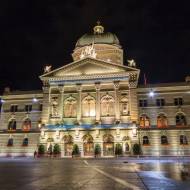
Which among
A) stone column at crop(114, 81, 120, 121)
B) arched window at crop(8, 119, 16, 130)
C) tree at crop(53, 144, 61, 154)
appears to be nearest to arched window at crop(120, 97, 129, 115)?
stone column at crop(114, 81, 120, 121)

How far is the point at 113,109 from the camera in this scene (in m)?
45.9

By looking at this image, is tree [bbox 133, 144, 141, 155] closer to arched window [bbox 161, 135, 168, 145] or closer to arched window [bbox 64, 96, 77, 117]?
arched window [bbox 161, 135, 168, 145]

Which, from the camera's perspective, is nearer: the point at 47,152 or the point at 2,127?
the point at 47,152

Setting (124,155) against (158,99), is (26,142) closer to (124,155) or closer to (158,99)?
(124,155)

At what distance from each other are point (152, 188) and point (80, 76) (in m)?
38.6

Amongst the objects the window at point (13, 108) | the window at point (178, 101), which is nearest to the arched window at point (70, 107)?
the window at point (13, 108)

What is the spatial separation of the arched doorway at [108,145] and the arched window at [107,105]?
4.31 metres

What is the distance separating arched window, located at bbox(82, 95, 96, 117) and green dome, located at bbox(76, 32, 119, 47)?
1759cm

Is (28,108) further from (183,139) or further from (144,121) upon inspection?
(183,139)

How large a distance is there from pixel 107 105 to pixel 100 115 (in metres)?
2.41

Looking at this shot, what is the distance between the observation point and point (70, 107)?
48.0 metres

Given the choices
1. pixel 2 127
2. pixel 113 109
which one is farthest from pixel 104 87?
pixel 2 127

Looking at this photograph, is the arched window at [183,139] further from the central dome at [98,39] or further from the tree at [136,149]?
the central dome at [98,39]

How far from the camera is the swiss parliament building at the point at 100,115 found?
43938 mm
